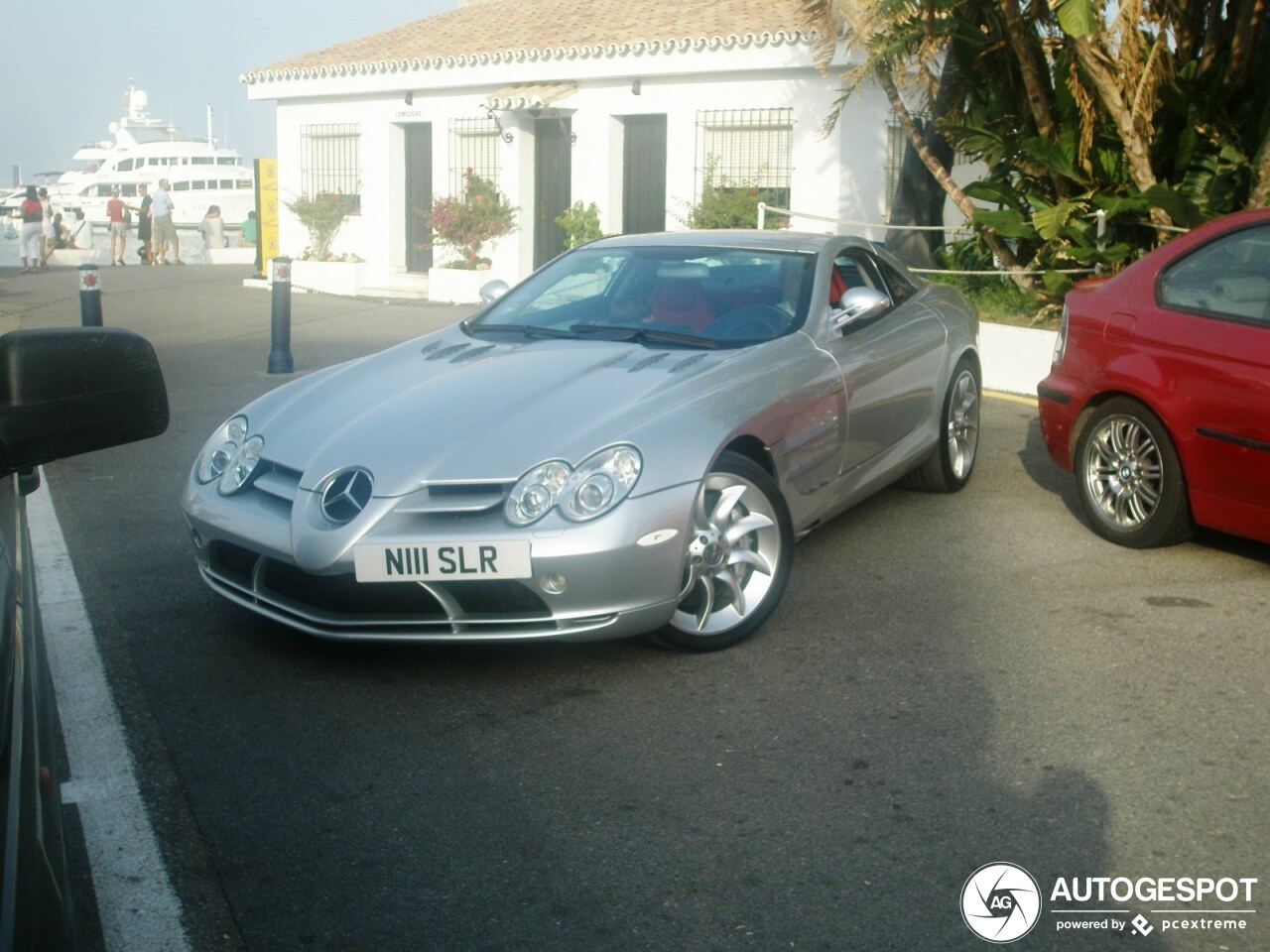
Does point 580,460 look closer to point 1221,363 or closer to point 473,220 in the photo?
point 1221,363

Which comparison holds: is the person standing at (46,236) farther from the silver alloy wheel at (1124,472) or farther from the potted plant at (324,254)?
the silver alloy wheel at (1124,472)

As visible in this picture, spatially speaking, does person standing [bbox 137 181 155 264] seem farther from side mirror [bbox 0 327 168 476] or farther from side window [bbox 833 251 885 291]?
side mirror [bbox 0 327 168 476]

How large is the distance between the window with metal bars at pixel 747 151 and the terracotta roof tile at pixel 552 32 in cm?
96

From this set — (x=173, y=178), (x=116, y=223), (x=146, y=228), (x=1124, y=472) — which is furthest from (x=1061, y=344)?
(x=173, y=178)

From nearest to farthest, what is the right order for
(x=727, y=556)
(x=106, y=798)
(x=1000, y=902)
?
(x=1000, y=902) < (x=106, y=798) < (x=727, y=556)

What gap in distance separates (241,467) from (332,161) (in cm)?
1973

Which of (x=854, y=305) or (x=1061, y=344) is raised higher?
(x=854, y=305)

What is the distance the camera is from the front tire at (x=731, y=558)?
4.91m

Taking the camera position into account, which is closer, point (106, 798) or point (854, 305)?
point (106, 798)

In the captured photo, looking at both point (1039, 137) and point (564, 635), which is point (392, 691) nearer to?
point (564, 635)

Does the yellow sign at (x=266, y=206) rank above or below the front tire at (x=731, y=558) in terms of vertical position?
above

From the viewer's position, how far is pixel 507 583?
15.0 ft

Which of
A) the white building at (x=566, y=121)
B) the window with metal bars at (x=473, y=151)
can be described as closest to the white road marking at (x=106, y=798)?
the white building at (x=566, y=121)

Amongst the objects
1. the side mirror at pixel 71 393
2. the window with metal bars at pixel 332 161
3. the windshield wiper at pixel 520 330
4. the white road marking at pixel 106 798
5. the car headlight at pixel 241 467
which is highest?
the window with metal bars at pixel 332 161
